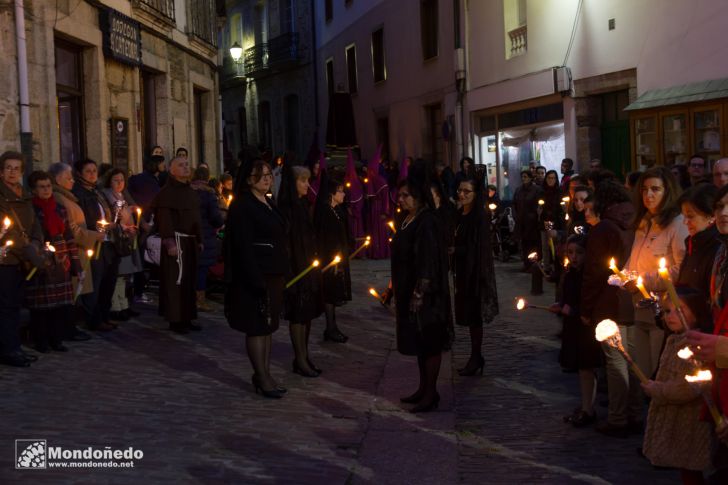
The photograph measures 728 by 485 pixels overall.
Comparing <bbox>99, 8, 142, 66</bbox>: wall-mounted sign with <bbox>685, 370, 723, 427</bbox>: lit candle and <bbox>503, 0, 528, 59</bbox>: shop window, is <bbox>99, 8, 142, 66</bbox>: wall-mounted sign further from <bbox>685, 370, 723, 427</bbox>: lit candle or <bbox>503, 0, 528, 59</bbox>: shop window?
<bbox>685, 370, 723, 427</bbox>: lit candle

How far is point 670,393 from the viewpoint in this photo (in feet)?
14.5

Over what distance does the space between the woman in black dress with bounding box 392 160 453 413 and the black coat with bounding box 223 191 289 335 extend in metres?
0.98

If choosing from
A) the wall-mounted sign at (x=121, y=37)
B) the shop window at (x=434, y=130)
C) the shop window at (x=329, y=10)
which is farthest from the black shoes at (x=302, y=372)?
the shop window at (x=329, y=10)

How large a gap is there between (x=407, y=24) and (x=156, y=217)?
1789 centimetres

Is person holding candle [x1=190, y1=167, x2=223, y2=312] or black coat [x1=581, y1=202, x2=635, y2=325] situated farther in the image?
person holding candle [x1=190, y1=167, x2=223, y2=312]

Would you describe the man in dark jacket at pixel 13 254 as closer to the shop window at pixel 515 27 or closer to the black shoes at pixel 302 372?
the black shoes at pixel 302 372

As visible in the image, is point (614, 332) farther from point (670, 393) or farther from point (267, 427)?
point (267, 427)

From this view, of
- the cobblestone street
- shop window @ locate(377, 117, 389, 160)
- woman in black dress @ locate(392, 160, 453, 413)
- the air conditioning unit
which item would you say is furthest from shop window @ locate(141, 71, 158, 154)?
shop window @ locate(377, 117, 389, 160)

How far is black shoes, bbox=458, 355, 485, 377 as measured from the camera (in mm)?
8031

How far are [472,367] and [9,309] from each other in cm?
403

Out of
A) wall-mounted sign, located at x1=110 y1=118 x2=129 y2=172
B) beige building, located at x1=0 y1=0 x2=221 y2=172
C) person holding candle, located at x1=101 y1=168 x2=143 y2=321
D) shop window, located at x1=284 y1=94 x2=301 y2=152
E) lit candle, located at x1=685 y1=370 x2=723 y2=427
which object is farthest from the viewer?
shop window, located at x1=284 y1=94 x2=301 y2=152

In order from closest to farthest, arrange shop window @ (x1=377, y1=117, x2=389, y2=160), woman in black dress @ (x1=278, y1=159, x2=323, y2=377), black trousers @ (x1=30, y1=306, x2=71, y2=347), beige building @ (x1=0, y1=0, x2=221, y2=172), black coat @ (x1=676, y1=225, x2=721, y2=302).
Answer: black coat @ (x1=676, y1=225, x2=721, y2=302)
woman in black dress @ (x1=278, y1=159, x2=323, y2=377)
black trousers @ (x1=30, y1=306, x2=71, y2=347)
beige building @ (x1=0, y1=0, x2=221, y2=172)
shop window @ (x1=377, y1=117, x2=389, y2=160)

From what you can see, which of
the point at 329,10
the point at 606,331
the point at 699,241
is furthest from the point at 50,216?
the point at 329,10

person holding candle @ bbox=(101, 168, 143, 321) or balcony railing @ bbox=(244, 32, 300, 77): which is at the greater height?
balcony railing @ bbox=(244, 32, 300, 77)
